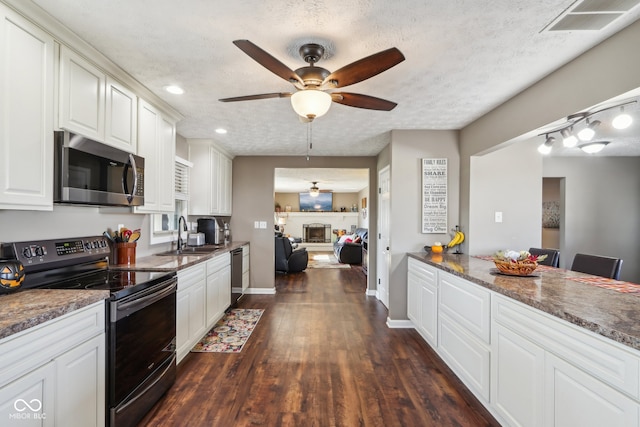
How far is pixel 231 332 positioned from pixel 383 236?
2.44 meters

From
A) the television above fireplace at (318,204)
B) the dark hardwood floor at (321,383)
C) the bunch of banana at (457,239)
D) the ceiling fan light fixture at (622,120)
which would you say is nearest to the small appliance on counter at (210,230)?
the dark hardwood floor at (321,383)

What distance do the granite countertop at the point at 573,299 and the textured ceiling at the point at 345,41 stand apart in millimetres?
1465

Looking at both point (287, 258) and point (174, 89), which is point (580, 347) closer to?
point (174, 89)

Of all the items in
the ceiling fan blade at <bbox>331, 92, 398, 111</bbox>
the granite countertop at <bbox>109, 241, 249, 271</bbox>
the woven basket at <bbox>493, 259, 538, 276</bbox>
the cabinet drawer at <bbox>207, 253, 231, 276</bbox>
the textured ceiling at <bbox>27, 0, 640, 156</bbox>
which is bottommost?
the cabinet drawer at <bbox>207, 253, 231, 276</bbox>

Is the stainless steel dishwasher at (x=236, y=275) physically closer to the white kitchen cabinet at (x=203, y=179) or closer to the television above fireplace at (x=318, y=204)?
the white kitchen cabinet at (x=203, y=179)

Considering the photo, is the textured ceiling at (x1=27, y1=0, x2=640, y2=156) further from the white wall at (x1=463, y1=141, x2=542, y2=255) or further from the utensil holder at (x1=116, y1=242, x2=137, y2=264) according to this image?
the utensil holder at (x1=116, y1=242, x2=137, y2=264)

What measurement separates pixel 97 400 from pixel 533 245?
13.3ft

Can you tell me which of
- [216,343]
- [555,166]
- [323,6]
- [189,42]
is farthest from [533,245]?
[189,42]

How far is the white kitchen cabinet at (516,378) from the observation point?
1.47 m

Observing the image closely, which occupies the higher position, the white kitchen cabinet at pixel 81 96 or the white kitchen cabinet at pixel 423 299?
the white kitchen cabinet at pixel 81 96

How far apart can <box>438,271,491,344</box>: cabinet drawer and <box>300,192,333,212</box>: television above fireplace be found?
30.4 feet

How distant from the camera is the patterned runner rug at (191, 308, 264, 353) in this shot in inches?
113

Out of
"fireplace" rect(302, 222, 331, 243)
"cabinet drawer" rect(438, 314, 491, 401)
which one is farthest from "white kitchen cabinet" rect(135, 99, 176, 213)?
"fireplace" rect(302, 222, 331, 243)

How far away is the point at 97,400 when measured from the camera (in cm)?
148
